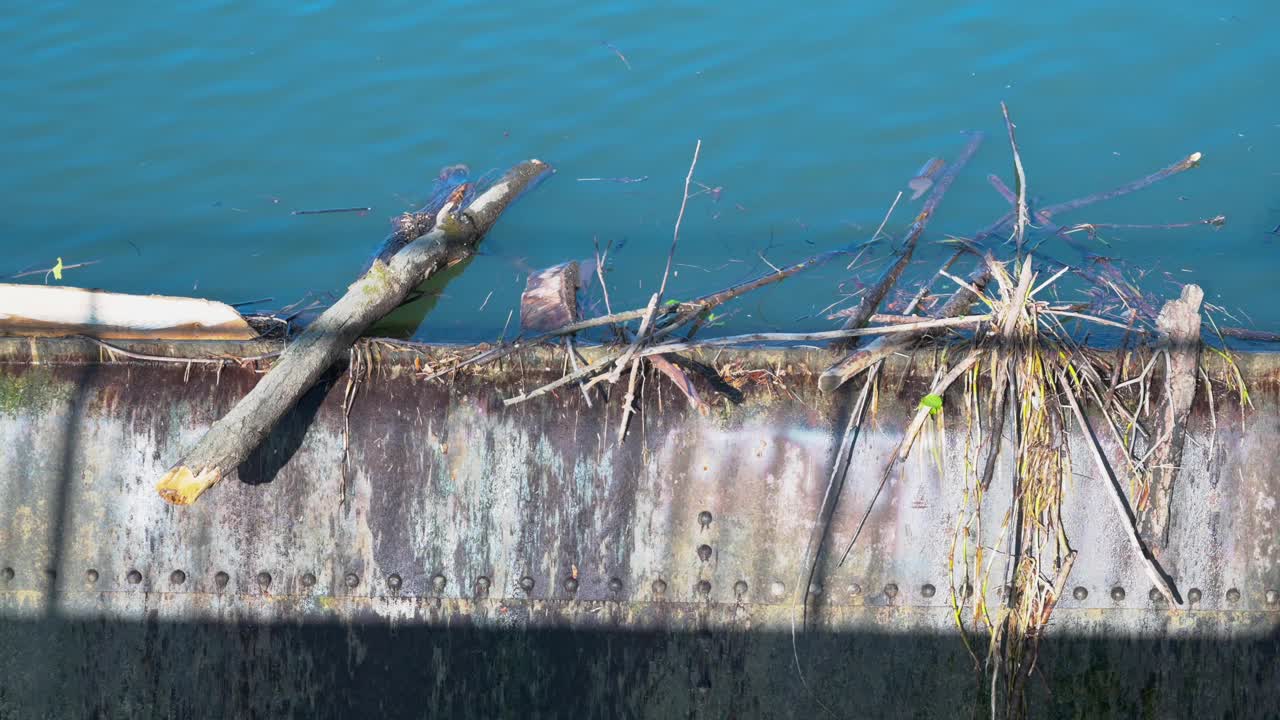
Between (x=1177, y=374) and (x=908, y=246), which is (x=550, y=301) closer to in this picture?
(x=908, y=246)

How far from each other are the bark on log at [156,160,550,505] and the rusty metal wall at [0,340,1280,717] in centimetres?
21

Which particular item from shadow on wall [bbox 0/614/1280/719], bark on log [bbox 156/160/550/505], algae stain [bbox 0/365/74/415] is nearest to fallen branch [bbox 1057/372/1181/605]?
shadow on wall [bbox 0/614/1280/719]

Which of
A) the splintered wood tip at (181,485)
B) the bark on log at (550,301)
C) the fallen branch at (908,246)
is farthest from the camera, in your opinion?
the bark on log at (550,301)

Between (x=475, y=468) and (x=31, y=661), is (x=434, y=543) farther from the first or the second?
(x=31, y=661)

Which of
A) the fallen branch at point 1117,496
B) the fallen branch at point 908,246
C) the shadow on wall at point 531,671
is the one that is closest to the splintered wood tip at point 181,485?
the shadow on wall at point 531,671

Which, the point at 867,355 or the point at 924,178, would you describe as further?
the point at 924,178

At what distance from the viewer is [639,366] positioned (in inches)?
132

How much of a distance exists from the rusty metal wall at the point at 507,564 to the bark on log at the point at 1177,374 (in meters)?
0.25

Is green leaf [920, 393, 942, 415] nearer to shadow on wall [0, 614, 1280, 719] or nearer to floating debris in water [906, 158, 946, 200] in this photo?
shadow on wall [0, 614, 1280, 719]

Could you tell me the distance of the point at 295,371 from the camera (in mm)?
3184

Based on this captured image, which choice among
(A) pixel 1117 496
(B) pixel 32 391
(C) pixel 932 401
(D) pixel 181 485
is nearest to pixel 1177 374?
(A) pixel 1117 496

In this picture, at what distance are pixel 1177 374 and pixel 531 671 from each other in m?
2.20

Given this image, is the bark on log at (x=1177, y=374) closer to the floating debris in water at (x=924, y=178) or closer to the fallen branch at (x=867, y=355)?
the fallen branch at (x=867, y=355)

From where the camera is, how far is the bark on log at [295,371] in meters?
2.86
